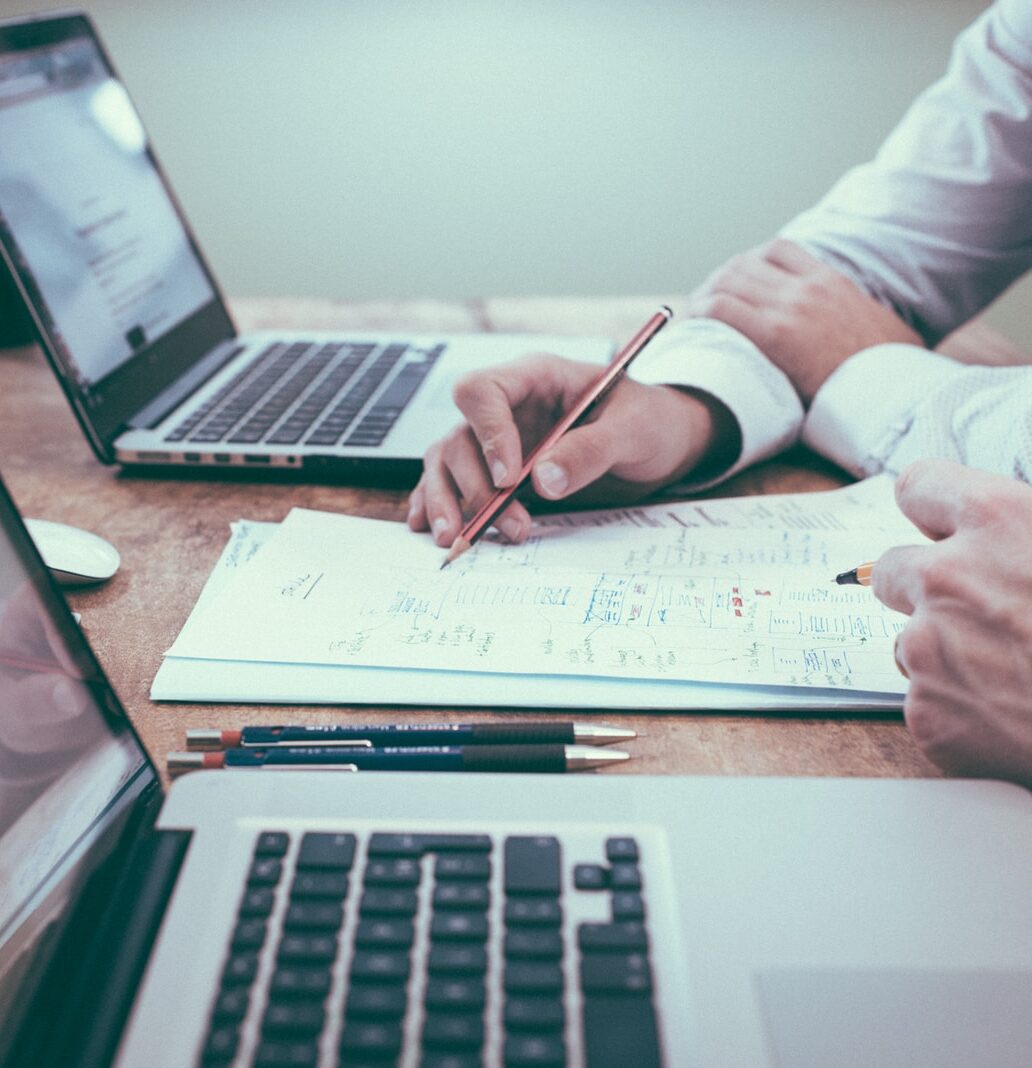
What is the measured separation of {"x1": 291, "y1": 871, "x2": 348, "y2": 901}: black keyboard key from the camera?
306 millimetres

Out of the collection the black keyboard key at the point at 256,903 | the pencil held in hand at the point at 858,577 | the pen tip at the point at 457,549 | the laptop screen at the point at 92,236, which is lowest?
the pencil held in hand at the point at 858,577

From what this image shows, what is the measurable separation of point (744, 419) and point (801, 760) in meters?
0.33

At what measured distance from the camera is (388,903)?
30 cm

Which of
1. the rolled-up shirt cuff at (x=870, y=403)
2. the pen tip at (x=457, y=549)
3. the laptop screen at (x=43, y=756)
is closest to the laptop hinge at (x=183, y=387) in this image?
the pen tip at (x=457, y=549)

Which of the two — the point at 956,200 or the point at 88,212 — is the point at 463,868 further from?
the point at 956,200

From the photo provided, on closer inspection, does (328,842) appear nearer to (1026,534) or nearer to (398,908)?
(398,908)

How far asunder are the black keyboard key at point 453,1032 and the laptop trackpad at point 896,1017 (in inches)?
3.4

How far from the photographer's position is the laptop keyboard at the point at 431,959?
269 millimetres

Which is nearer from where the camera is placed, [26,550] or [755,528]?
[26,550]

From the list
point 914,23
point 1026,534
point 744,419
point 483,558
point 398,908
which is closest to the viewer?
point 398,908

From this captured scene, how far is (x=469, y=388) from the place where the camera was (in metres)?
0.61

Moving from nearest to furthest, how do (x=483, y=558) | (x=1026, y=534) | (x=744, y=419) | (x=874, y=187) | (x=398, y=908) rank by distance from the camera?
(x=398, y=908) → (x=1026, y=534) → (x=483, y=558) → (x=744, y=419) → (x=874, y=187)

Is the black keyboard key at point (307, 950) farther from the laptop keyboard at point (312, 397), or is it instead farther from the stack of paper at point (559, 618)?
the laptop keyboard at point (312, 397)

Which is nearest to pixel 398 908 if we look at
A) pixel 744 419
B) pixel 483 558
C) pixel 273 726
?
pixel 273 726
